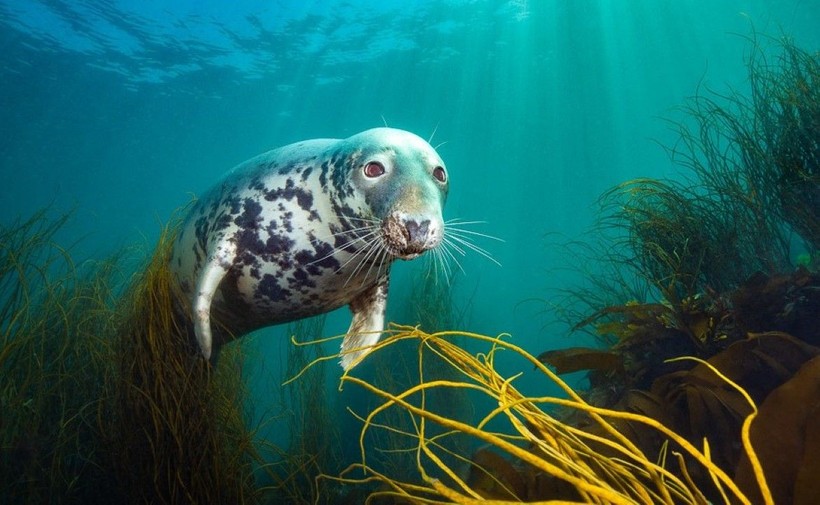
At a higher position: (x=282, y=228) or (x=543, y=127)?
(x=543, y=127)

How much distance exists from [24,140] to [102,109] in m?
9.17

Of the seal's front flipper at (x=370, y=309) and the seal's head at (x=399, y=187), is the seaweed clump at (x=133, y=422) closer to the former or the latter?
the seal's front flipper at (x=370, y=309)

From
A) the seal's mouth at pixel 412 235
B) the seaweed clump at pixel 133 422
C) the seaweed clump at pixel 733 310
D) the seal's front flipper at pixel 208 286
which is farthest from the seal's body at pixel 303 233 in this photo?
the seaweed clump at pixel 733 310

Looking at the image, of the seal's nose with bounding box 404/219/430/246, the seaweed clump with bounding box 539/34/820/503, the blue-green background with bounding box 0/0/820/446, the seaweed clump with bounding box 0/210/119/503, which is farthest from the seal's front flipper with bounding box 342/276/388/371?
the blue-green background with bounding box 0/0/820/446

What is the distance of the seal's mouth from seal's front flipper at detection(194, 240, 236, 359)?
136cm

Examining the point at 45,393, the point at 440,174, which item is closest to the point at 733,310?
the point at 440,174

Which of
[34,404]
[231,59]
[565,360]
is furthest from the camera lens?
[231,59]

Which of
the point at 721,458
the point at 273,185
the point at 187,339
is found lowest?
the point at 721,458

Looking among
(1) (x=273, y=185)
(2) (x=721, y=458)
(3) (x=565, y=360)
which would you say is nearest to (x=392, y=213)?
(1) (x=273, y=185)

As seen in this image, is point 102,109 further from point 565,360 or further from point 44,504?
point 565,360

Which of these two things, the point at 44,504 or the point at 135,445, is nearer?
the point at 135,445

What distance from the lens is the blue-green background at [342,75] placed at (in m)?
20.5

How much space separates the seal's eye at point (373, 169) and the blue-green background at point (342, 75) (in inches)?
227

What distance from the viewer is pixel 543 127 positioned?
40.7 metres
